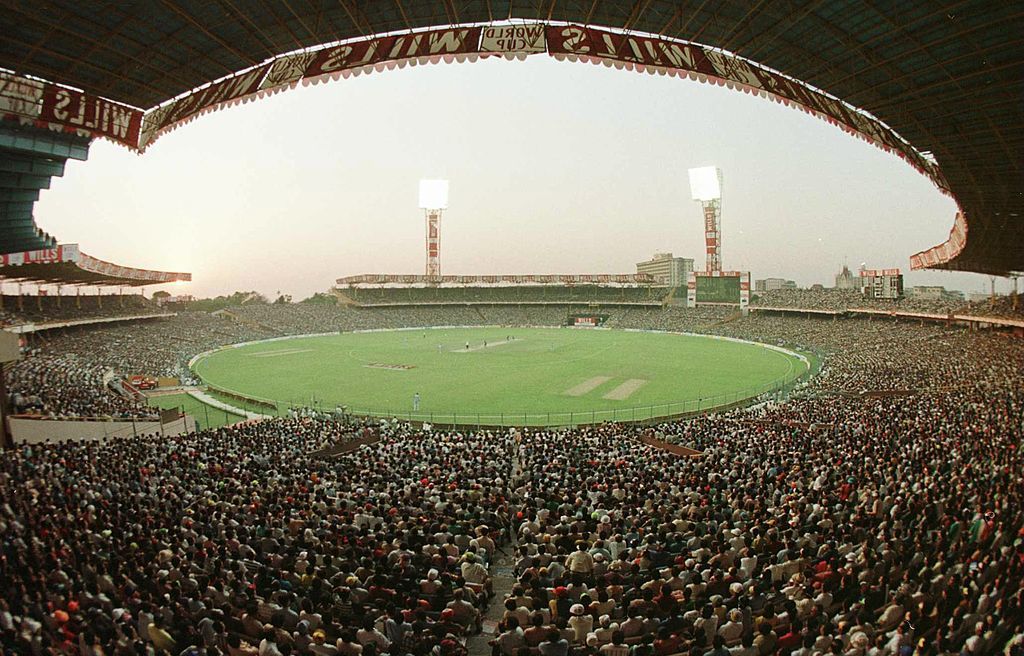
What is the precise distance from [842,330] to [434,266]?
2677 inches

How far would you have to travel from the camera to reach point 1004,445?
52.0 ft

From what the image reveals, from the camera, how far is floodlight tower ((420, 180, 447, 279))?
334 ft

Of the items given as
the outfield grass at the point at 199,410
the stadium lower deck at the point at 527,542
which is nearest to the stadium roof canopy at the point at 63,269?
the outfield grass at the point at 199,410

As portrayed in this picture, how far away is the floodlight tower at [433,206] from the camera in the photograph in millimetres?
101938

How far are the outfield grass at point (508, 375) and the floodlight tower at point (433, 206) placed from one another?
3881 centimetres

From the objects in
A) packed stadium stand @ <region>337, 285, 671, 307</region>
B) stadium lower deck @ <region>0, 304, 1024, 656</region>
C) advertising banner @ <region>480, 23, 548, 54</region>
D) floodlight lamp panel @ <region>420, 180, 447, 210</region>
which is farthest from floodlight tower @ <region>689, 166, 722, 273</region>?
advertising banner @ <region>480, 23, 548, 54</region>

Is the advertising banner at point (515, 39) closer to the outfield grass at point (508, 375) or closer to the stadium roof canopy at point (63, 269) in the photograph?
the outfield grass at point (508, 375)

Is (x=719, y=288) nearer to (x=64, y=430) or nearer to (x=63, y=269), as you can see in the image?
(x=63, y=269)

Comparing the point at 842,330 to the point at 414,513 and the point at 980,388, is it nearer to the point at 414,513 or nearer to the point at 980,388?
the point at 980,388

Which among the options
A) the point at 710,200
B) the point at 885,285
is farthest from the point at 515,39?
the point at 710,200

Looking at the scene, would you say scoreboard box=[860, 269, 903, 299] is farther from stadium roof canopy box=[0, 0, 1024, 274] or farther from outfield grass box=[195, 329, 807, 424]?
stadium roof canopy box=[0, 0, 1024, 274]

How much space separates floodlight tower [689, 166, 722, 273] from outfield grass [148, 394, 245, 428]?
7652 cm

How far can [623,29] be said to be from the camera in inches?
561

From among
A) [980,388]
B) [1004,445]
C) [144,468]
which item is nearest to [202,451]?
[144,468]
